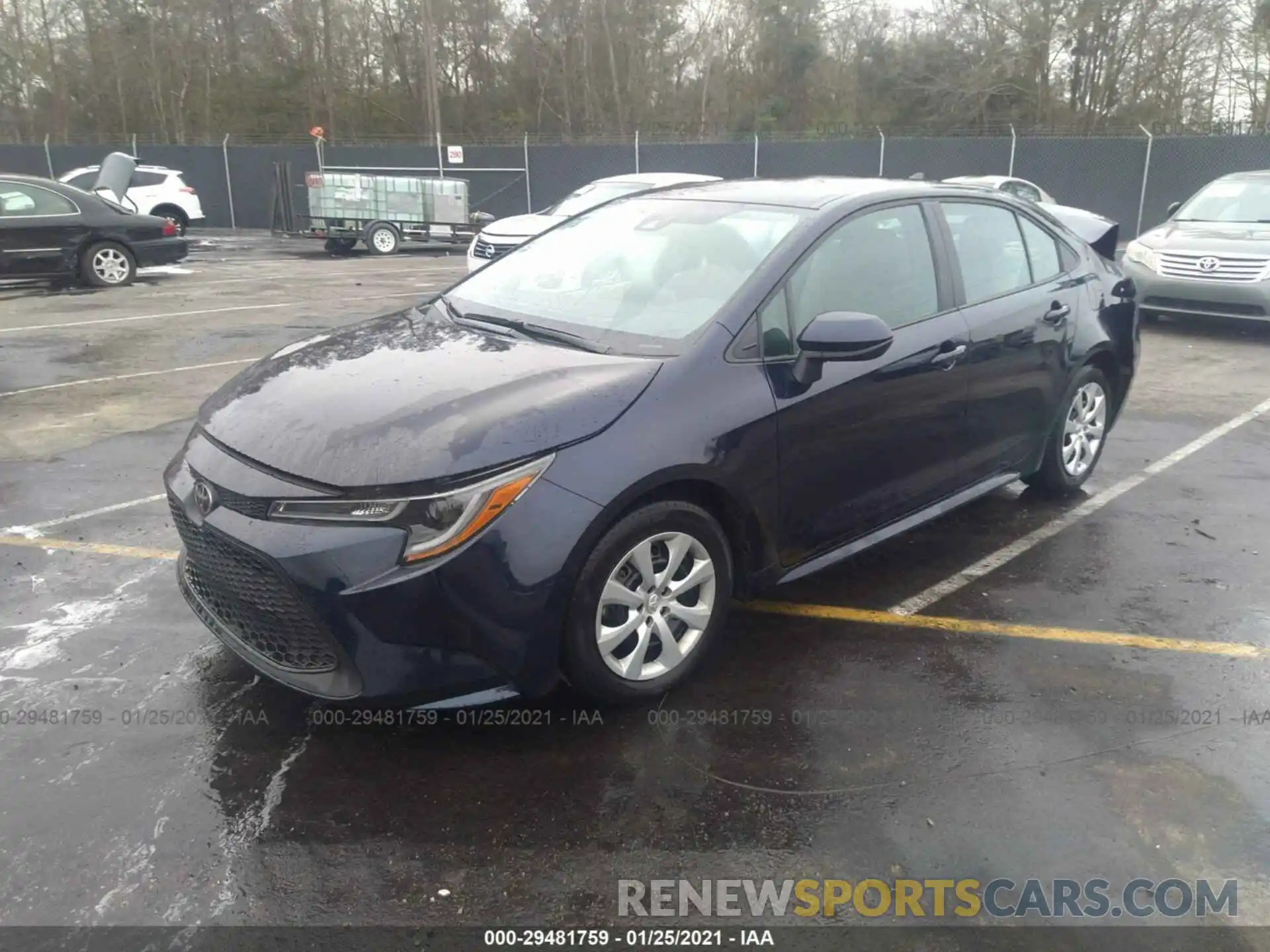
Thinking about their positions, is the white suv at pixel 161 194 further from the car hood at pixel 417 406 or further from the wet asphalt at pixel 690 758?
the car hood at pixel 417 406

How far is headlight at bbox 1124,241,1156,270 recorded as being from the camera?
10.4m

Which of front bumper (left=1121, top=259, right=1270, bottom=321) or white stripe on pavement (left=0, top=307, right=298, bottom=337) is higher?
front bumper (left=1121, top=259, right=1270, bottom=321)

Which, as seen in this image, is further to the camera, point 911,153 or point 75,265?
point 911,153

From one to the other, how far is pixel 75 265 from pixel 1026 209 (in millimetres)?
12346

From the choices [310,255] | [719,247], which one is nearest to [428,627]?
[719,247]

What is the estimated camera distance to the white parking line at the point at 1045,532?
4219mm

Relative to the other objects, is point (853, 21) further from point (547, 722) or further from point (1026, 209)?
point (547, 722)

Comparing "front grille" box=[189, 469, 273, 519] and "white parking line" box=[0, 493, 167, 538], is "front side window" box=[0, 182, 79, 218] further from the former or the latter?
"front grille" box=[189, 469, 273, 519]

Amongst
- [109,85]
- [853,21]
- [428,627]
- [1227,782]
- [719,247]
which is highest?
[853,21]

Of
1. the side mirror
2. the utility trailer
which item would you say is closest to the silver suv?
the side mirror

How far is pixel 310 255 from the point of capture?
2025 cm

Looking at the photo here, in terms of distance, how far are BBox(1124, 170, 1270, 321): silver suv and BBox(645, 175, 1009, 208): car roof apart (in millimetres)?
6090

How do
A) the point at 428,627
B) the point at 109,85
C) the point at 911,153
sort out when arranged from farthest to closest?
the point at 109,85, the point at 911,153, the point at 428,627

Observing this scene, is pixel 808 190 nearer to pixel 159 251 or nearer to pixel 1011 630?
pixel 1011 630
